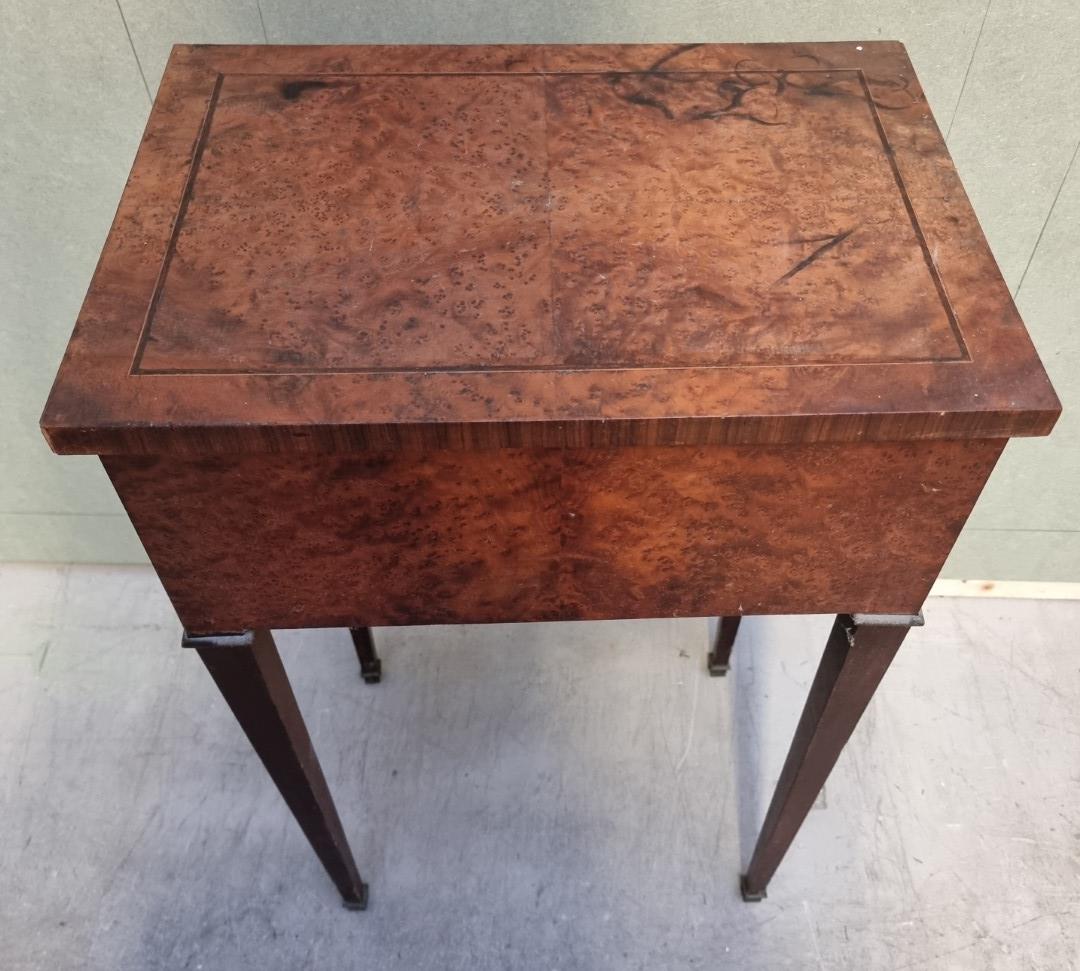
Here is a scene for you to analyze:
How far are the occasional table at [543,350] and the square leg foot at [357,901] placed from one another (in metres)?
0.56

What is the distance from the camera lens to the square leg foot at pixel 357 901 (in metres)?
1.50

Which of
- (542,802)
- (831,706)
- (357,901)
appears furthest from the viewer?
(542,802)

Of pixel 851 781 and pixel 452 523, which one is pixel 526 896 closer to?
pixel 851 781

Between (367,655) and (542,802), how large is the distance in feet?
1.30

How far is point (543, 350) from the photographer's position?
33.0 inches

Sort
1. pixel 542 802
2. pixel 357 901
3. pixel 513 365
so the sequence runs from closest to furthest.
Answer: pixel 513 365, pixel 357 901, pixel 542 802

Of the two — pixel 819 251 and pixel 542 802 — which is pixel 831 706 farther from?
pixel 542 802

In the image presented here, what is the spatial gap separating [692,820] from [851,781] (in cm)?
28

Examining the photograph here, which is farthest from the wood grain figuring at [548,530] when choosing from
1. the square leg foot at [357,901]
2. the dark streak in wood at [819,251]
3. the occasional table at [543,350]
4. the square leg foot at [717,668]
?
the square leg foot at [717,668]

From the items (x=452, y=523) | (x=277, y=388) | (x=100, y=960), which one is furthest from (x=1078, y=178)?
(x=100, y=960)

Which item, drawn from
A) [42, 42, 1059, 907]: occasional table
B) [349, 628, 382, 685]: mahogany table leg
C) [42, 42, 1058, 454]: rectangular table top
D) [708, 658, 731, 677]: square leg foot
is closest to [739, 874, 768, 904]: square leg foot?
[708, 658, 731, 677]: square leg foot

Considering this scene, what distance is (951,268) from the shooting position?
895 mm

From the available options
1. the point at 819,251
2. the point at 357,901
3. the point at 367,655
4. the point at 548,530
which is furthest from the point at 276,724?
the point at 819,251

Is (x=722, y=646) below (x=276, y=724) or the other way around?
below
